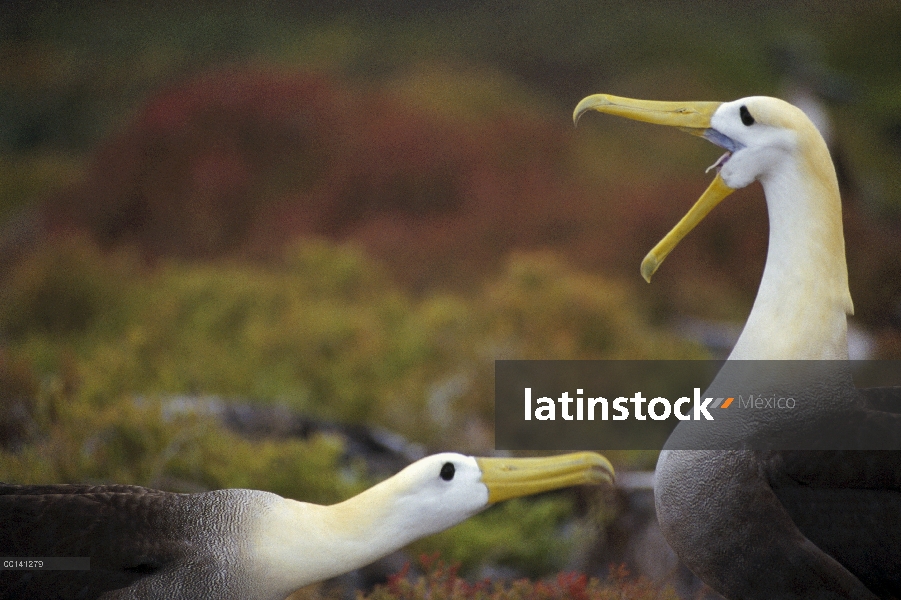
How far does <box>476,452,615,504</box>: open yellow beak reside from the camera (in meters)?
2.44

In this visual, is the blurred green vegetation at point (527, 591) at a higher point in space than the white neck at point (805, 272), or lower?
lower

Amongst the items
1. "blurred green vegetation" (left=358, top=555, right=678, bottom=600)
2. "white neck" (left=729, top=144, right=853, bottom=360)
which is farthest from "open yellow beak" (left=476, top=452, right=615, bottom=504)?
"white neck" (left=729, top=144, right=853, bottom=360)

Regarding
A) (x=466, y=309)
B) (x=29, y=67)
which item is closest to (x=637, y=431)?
(x=466, y=309)

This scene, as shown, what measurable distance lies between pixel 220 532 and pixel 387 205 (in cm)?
553

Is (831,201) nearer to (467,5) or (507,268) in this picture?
(507,268)

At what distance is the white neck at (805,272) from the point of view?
234 centimetres

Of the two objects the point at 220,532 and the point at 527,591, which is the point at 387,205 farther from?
the point at 220,532

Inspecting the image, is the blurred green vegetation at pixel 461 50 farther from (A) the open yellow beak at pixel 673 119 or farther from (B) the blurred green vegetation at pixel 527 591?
(B) the blurred green vegetation at pixel 527 591

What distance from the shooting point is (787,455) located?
2.26 m
